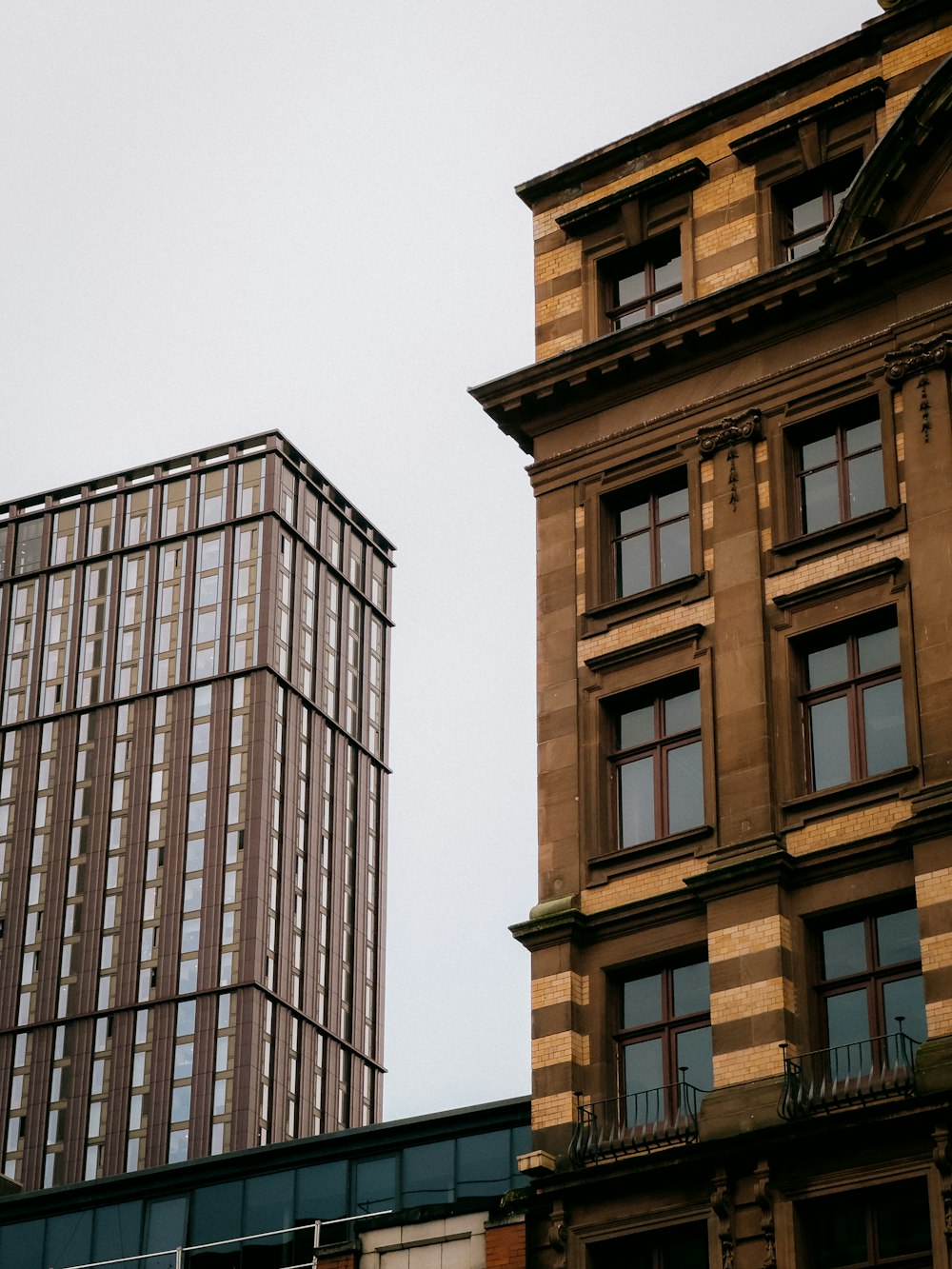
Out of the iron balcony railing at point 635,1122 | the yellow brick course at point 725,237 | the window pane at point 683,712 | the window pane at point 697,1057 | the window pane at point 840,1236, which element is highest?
the yellow brick course at point 725,237

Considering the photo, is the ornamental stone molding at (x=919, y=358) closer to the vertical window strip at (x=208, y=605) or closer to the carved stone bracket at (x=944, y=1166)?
the carved stone bracket at (x=944, y=1166)

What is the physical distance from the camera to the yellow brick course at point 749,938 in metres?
36.1

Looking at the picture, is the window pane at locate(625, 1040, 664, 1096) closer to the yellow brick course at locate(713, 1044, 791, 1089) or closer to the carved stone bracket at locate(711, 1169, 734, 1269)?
the yellow brick course at locate(713, 1044, 791, 1089)

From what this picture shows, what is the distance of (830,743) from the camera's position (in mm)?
37906

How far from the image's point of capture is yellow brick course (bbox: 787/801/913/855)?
118 feet

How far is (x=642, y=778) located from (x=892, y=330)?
9.12 meters

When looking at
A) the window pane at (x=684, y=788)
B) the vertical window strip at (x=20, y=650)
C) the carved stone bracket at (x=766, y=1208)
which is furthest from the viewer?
the vertical window strip at (x=20, y=650)

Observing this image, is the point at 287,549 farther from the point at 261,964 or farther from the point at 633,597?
the point at 633,597

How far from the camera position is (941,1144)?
32406 mm

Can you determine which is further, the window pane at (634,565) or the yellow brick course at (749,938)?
the window pane at (634,565)

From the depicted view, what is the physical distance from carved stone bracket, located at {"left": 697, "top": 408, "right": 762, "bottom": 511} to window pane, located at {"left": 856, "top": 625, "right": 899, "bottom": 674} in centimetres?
390

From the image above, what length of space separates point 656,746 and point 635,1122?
679cm

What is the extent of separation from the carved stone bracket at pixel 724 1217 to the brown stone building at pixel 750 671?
5cm

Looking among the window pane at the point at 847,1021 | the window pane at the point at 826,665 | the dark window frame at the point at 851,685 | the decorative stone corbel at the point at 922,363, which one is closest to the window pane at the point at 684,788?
the dark window frame at the point at 851,685
